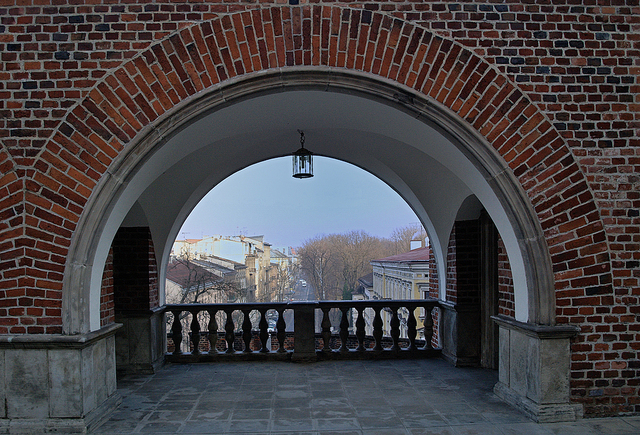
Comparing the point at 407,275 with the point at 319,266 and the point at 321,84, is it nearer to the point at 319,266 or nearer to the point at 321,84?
the point at 321,84

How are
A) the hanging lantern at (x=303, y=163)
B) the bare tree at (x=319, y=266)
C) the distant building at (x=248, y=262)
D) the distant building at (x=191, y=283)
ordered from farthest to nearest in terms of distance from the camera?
the distant building at (x=248, y=262) → the bare tree at (x=319, y=266) → the distant building at (x=191, y=283) → the hanging lantern at (x=303, y=163)

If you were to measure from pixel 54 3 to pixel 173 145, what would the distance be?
5.22ft

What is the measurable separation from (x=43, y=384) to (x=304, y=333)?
3.56 m

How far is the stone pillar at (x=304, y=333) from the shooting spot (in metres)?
6.84

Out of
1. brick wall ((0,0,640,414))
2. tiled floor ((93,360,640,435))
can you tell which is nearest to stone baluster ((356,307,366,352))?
tiled floor ((93,360,640,435))

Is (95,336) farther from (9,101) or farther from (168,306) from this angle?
(168,306)

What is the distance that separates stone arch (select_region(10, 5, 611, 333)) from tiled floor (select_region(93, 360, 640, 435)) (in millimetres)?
1046

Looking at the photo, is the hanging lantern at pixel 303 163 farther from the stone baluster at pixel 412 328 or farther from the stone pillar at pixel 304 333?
the stone baluster at pixel 412 328

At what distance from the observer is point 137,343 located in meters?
6.36

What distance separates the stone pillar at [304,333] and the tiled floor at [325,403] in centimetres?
23

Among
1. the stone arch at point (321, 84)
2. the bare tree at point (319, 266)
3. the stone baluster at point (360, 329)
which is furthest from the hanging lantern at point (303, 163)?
the bare tree at point (319, 266)

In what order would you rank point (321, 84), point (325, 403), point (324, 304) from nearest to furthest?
point (321, 84)
point (325, 403)
point (324, 304)

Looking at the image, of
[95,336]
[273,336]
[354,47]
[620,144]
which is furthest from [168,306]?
[620,144]

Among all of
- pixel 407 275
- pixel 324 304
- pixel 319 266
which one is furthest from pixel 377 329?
pixel 319 266
